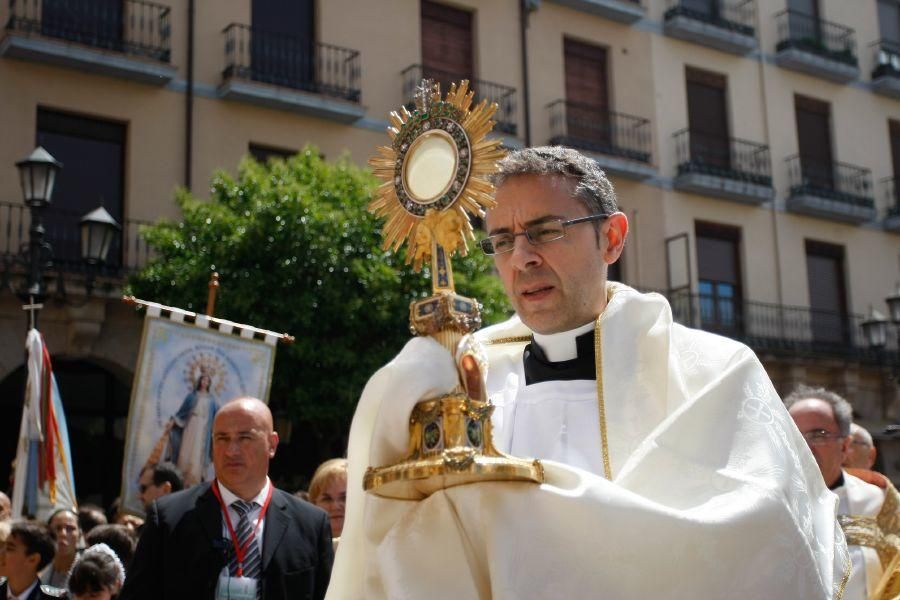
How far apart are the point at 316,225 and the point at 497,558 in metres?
10.4

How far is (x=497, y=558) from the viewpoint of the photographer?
79.9 inches

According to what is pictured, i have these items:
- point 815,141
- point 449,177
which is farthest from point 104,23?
point 449,177

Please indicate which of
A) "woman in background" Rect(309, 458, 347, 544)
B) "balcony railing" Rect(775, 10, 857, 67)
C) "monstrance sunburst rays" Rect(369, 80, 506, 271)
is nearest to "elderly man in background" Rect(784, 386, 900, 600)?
"woman in background" Rect(309, 458, 347, 544)

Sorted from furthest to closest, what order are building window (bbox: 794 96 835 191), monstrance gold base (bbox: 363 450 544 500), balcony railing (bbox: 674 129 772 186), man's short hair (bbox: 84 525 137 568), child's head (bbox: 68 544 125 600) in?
1. building window (bbox: 794 96 835 191)
2. balcony railing (bbox: 674 129 772 186)
3. man's short hair (bbox: 84 525 137 568)
4. child's head (bbox: 68 544 125 600)
5. monstrance gold base (bbox: 363 450 544 500)

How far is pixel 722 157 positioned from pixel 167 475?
15.5 metres

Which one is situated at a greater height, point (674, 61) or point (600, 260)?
point (674, 61)

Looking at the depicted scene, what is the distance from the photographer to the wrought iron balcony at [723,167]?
63.4 feet

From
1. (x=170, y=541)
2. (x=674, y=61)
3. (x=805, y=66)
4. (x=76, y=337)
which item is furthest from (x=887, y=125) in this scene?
(x=170, y=541)

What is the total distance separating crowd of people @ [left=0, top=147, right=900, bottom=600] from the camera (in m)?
2.04

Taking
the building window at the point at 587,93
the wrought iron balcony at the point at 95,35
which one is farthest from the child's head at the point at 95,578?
the building window at the point at 587,93

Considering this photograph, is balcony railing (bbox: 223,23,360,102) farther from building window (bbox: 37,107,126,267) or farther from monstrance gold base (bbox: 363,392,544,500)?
monstrance gold base (bbox: 363,392,544,500)

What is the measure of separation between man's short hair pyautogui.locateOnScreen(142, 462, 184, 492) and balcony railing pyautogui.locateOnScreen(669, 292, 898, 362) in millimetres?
12893

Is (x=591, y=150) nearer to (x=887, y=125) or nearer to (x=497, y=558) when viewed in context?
(x=887, y=125)

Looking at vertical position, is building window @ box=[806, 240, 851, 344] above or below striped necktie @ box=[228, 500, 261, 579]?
above
